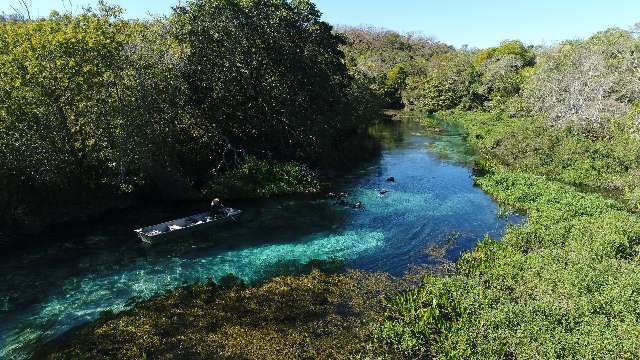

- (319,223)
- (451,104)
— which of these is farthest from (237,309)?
(451,104)

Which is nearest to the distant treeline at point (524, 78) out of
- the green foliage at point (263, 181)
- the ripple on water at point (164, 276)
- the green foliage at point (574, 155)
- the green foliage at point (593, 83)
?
the green foliage at point (593, 83)

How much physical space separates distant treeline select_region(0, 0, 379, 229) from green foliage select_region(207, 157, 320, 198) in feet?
4.78

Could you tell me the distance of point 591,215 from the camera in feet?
95.2

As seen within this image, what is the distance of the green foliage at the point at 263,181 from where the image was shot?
3894 cm

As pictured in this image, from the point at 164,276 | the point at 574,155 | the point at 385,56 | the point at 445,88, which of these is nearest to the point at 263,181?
the point at 164,276

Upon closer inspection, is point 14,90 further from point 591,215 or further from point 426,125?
point 426,125

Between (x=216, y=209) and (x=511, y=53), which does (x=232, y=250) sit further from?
(x=511, y=53)

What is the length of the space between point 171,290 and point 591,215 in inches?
1018

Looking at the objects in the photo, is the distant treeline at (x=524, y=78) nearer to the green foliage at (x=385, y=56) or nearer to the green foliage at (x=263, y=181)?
the green foliage at (x=385, y=56)

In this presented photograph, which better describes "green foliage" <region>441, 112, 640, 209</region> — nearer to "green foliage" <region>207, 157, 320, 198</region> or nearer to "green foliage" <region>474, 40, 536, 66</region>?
"green foliage" <region>207, 157, 320, 198</region>

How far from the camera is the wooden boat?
29328mm

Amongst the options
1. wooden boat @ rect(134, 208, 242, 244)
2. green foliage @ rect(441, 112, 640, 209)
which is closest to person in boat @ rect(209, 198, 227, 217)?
wooden boat @ rect(134, 208, 242, 244)

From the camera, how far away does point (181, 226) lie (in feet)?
101

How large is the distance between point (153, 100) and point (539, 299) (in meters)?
29.7
